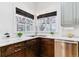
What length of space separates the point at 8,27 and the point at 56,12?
0.98 metres

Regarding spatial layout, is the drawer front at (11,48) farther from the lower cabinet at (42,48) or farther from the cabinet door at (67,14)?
the cabinet door at (67,14)

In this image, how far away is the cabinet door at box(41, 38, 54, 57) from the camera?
1929 millimetres

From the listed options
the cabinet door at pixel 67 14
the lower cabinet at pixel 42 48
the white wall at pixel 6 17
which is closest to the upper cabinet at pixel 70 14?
the cabinet door at pixel 67 14

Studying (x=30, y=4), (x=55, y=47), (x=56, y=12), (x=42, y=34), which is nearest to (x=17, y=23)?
(x=30, y=4)

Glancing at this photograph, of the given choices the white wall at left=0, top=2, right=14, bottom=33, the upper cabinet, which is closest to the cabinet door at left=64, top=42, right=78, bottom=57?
the upper cabinet

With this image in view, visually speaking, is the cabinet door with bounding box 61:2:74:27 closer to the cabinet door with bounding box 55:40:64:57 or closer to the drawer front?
the cabinet door with bounding box 55:40:64:57

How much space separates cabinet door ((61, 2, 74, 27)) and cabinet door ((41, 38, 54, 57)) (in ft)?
1.35

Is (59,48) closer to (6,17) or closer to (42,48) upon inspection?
(42,48)

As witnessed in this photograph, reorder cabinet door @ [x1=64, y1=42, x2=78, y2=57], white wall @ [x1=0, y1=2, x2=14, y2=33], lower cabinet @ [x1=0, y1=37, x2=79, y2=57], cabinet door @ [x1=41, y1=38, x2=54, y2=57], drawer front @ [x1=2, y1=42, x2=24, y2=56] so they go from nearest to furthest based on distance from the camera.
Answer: drawer front @ [x1=2, y1=42, x2=24, y2=56] → lower cabinet @ [x1=0, y1=37, x2=79, y2=57] → white wall @ [x1=0, y1=2, x2=14, y2=33] → cabinet door @ [x1=64, y1=42, x2=78, y2=57] → cabinet door @ [x1=41, y1=38, x2=54, y2=57]

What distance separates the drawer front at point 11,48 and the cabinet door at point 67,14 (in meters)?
0.94

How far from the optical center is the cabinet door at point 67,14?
1.98 m

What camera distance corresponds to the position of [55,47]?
1871 mm

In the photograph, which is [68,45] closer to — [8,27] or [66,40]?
[66,40]

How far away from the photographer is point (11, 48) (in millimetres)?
1160
